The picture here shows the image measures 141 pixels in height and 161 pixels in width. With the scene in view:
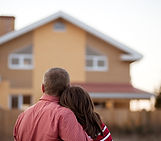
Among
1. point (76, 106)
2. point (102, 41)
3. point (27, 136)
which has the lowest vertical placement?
point (27, 136)

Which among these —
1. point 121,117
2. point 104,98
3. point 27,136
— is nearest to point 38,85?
point 104,98

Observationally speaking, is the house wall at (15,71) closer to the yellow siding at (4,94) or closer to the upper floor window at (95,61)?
the yellow siding at (4,94)

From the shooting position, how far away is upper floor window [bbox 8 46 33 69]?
88.5ft

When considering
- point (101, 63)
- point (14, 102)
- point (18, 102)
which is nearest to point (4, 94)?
point (14, 102)

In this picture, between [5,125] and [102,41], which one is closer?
[5,125]

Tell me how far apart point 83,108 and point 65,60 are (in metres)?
23.5

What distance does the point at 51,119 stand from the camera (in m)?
3.58

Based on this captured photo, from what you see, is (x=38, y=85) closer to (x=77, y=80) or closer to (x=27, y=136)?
(x=77, y=80)

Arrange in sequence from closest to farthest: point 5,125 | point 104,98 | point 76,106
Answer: point 76,106 → point 5,125 → point 104,98

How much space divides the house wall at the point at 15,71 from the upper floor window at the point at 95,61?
133 inches

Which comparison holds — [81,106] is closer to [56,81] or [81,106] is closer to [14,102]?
[56,81]

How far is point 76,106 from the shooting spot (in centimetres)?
367

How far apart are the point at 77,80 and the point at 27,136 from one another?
77.7 ft

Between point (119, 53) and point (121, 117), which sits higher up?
point (119, 53)
